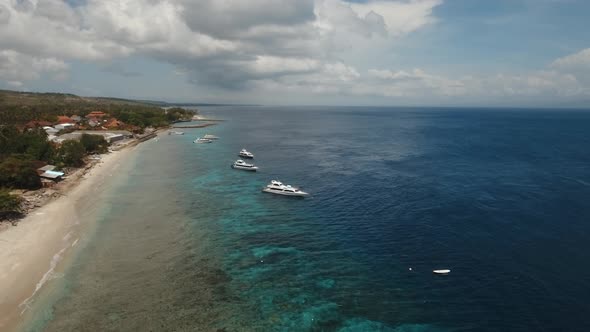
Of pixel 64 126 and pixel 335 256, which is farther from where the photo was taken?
pixel 64 126

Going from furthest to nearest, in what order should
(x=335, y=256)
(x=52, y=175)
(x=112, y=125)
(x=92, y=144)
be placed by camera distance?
(x=112, y=125) → (x=92, y=144) → (x=52, y=175) → (x=335, y=256)

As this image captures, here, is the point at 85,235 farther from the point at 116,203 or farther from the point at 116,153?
the point at 116,153

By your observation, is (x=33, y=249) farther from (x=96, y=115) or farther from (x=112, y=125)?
(x=96, y=115)

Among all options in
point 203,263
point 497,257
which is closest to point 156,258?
point 203,263

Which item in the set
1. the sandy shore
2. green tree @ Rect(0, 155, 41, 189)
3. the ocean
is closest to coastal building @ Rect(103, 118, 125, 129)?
the ocean

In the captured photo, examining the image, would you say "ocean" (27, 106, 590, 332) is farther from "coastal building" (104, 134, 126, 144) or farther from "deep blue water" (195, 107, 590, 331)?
"coastal building" (104, 134, 126, 144)

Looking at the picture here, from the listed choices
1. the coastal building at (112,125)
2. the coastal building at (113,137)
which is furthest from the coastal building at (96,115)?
the coastal building at (113,137)

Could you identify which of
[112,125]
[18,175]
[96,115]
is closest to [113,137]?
[112,125]
